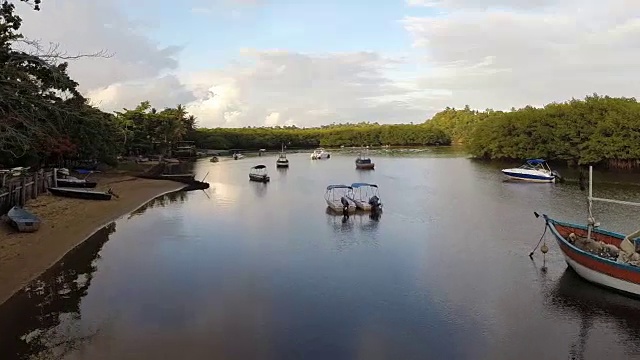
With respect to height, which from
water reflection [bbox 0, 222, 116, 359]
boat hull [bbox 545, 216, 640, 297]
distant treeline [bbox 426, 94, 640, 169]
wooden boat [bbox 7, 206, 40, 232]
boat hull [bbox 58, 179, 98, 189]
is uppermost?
distant treeline [bbox 426, 94, 640, 169]

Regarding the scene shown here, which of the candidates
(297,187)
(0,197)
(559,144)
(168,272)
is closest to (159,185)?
(297,187)

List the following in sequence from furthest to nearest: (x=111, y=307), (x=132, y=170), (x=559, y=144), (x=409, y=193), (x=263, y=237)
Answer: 1. (x=559, y=144)
2. (x=132, y=170)
3. (x=409, y=193)
4. (x=263, y=237)
5. (x=111, y=307)

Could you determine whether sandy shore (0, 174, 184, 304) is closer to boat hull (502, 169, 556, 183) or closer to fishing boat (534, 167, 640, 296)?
fishing boat (534, 167, 640, 296)

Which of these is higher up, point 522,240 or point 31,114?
point 31,114

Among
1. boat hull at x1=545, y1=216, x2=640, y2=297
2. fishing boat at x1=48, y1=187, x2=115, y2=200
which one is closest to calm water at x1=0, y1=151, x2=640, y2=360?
boat hull at x1=545, y1=216, x2=640, y2=297

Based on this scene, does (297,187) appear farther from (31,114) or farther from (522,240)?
(31,114)

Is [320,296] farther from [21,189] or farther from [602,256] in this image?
[21,189]
